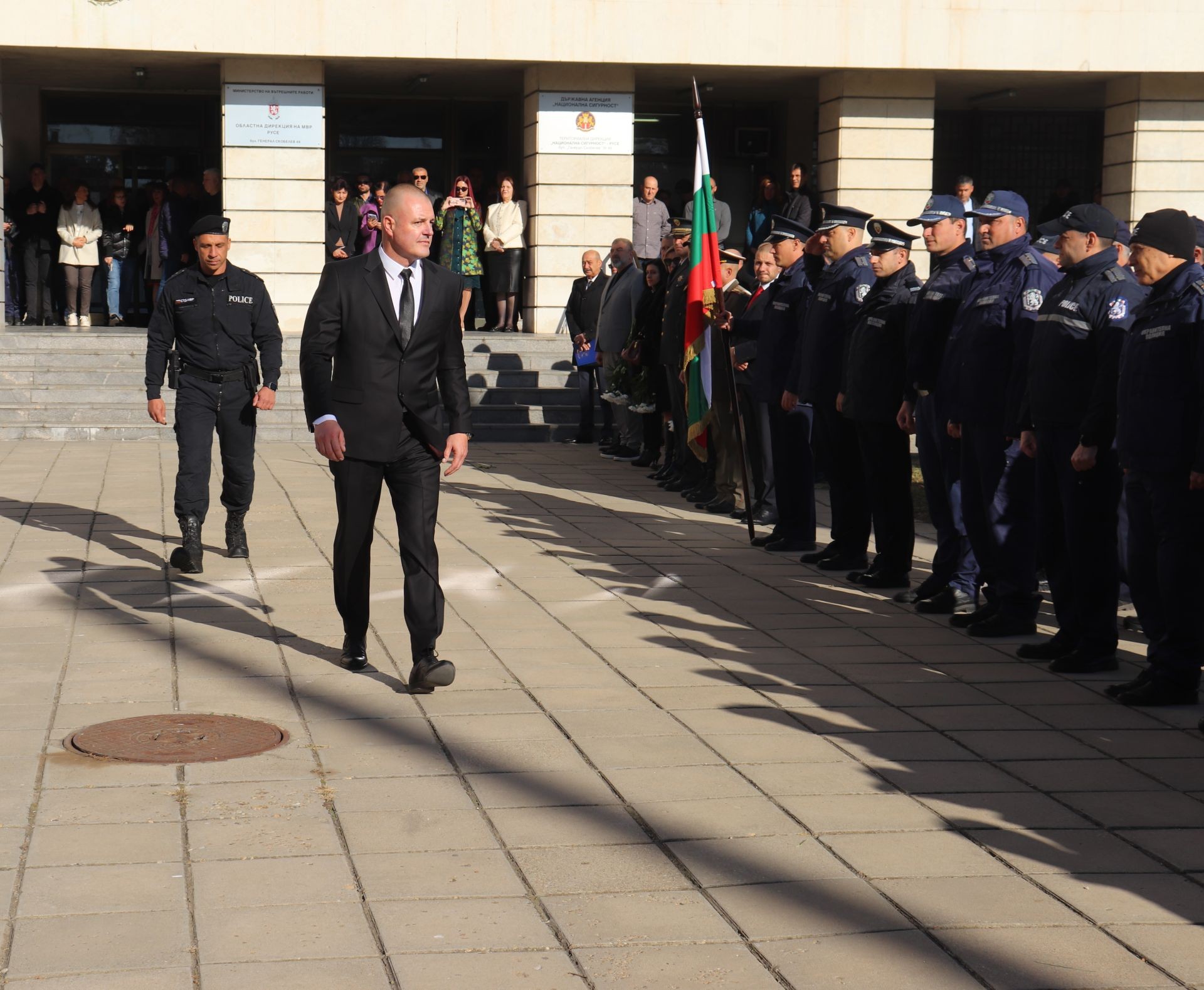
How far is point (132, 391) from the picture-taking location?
18.7 meters

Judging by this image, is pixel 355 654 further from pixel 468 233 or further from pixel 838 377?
pixel 468 233

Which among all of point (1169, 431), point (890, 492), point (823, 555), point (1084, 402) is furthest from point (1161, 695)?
point (823, 555)

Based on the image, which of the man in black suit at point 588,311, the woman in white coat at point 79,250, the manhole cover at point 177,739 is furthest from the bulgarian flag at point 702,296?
the woman in white coat at point 79,250

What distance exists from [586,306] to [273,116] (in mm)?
8249

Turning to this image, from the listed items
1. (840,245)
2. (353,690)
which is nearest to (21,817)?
(353,690)

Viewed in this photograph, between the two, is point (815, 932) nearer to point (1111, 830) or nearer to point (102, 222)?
point (1111, 830)

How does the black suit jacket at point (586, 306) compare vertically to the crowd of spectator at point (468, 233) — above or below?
below

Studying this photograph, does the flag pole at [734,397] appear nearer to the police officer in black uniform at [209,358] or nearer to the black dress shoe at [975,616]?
the black dress shoe at [975,616]

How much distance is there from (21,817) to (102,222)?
20.1 metres

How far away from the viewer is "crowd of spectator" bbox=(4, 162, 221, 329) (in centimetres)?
2328

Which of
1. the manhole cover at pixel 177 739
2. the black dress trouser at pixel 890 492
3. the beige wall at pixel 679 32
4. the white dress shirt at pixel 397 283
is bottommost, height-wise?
the manhole cover at pixel 177 739

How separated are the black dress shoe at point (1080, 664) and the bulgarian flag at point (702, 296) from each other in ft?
16.1

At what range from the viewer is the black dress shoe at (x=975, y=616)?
8172 mm

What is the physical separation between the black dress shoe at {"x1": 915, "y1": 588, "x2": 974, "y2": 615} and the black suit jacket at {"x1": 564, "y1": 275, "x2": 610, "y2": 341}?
8747 mm
